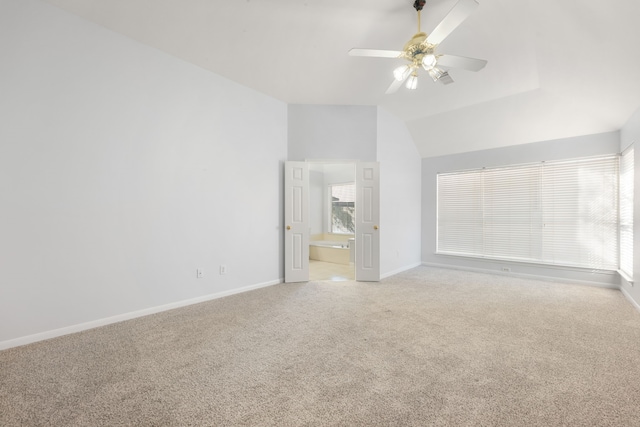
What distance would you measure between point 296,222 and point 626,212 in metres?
4.85

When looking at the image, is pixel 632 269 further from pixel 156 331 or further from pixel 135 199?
pixel 135 199

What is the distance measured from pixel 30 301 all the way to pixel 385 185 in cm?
482

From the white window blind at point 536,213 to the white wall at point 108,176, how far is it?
14.0 ft

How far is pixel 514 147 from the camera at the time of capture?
16.9 feet

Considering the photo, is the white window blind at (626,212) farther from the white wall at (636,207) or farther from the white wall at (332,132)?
the white wall at (332,132)

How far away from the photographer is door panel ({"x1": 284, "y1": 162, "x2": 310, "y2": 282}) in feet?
15.4

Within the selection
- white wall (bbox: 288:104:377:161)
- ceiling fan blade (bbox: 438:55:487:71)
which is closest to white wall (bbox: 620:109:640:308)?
ceiling fan blade (bbox: 438:55:487:71)

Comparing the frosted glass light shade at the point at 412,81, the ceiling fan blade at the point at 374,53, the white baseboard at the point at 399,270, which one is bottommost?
the white baseboard at the point at 399,270

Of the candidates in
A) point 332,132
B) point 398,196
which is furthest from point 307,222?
point 398,196

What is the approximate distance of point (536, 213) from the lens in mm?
5027

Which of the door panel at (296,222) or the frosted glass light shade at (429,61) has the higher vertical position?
the frosted glass light shade at (429,61)

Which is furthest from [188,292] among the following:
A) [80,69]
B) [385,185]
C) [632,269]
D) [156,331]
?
[632,269]

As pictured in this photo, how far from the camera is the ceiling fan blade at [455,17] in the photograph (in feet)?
6.20

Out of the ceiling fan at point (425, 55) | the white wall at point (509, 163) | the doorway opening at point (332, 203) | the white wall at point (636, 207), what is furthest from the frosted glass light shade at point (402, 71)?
the doorway opening at point (332, 203)
